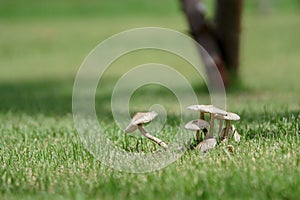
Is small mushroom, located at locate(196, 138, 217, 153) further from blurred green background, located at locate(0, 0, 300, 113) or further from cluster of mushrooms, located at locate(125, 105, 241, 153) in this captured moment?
blurred green background, located at locate(0, 0, 300, 113)

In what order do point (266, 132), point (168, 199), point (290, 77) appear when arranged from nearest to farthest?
point (168, 199) < point (266, 132) < point (290, 77)

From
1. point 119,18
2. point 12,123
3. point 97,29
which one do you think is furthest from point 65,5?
point 12,123

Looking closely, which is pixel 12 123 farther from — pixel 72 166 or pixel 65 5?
pixel 65 5

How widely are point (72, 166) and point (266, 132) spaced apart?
1.70 m

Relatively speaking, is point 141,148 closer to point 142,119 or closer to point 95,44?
point 142,119

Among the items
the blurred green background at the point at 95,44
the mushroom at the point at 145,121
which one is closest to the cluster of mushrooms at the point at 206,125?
the mushroom at the point at 145,121

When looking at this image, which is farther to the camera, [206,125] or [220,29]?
[220,29]

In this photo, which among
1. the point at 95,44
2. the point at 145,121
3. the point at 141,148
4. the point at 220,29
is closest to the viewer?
the point at 145,121

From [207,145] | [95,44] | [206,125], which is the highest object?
[95,44]

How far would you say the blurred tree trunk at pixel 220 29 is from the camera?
11.7 m

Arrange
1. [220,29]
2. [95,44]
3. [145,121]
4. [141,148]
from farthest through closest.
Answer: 1. [95,44]
2. [220,29]
3. [141,148]
4. [145,121]

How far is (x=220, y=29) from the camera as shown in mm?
12055

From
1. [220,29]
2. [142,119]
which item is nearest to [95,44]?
[220,29]

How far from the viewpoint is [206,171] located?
377 centimetres
